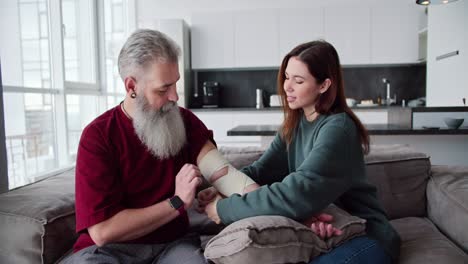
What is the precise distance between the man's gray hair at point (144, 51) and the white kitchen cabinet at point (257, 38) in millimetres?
3916

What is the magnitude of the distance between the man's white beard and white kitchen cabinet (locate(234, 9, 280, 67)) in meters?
3.86

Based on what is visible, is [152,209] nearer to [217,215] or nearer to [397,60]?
[217,215]

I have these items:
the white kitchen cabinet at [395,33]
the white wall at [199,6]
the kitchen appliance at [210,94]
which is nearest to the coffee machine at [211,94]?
the kitchen appliance at [210,94]

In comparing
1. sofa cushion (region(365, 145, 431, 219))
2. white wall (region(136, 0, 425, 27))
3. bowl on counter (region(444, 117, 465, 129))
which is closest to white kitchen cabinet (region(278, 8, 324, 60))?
white wall (region(136, 0, 425, 27))

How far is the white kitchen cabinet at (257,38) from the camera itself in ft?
16.5

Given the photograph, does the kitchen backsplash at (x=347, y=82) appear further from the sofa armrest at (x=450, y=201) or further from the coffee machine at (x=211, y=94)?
the sofa armrest at (x=450, y=201)

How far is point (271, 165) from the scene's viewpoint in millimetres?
1587

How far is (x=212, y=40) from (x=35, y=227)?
4158 mm

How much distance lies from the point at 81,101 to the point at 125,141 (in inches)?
129

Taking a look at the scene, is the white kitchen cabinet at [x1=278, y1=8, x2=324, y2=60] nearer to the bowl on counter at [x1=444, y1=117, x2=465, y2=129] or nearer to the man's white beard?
the bowl on counter at [x1=444, y1=117, x2=465, y2=129]

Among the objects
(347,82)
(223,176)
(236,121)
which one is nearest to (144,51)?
(223,176)

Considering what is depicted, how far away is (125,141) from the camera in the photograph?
1296 mm

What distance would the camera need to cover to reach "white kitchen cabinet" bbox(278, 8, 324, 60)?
16.2 ft

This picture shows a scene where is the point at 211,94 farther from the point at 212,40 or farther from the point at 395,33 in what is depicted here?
the point at 395,33
